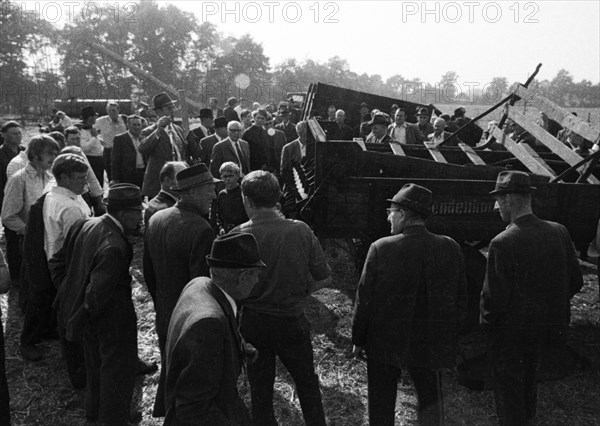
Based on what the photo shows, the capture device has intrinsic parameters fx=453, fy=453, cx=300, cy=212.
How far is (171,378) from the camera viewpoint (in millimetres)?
1756

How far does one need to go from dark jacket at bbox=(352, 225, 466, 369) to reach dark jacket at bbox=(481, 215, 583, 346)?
0.34 metres

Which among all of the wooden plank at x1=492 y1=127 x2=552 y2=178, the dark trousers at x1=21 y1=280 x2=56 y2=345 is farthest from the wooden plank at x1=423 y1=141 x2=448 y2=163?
the dark trousers at x1=21 y1=280 x2=56 y2=345

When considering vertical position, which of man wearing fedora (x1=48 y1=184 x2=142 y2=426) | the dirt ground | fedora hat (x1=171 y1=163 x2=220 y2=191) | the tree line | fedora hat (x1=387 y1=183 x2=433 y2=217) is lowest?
the dirt ground

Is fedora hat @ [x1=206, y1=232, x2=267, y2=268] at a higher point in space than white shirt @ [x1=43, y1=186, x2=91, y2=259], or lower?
higher

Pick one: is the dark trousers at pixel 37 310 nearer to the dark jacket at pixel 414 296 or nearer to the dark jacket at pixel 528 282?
the dark jacket at pixel 414 296

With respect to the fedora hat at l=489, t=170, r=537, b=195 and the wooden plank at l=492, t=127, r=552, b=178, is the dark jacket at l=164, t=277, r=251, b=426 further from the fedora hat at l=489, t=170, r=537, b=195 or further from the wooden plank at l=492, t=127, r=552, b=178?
the wooden plank at l=492, t=127, r=552, b=178

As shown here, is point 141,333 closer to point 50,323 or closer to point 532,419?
point 50,323

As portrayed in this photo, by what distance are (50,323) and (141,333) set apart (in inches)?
35.0

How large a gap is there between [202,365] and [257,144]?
6761 millimetres

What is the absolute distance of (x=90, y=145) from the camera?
27.8 ft

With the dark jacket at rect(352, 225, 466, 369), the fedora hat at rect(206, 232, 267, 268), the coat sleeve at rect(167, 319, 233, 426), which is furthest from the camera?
the dark jacket at rect(352, 225, 466, 369)

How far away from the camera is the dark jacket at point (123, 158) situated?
7.20 meters

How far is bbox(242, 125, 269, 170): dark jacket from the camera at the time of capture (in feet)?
26.7

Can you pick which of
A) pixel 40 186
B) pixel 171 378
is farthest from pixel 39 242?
pixel 171 378
